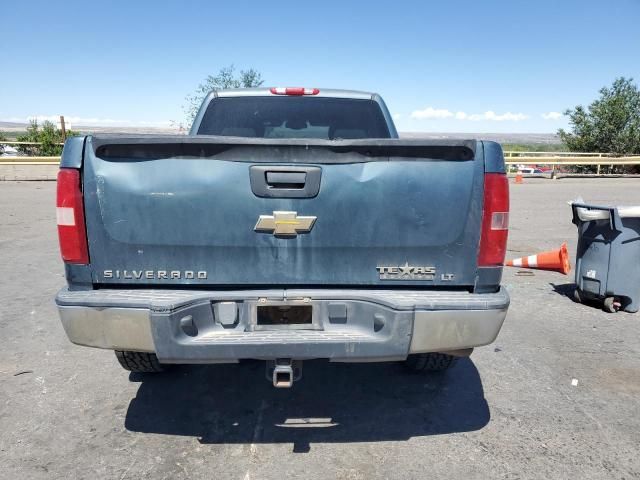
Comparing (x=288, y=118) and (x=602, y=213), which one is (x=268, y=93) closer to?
(x=288, y=118)

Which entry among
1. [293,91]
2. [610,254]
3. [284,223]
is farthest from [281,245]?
[610,254]

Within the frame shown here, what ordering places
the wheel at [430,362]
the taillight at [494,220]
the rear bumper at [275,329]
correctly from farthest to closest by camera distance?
the wheel at [430,362], the taillight at [494,220], the rear bumper at [275,329]

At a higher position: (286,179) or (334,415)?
(286,179)

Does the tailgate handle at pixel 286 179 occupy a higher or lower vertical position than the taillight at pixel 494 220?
higher

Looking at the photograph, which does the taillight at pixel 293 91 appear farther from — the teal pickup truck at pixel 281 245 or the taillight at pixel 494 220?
the taillight at pixel 494 220

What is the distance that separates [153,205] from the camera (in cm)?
250

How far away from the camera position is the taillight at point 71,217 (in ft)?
8.13

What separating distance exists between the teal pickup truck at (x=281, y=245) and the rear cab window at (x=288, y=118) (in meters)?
2.05

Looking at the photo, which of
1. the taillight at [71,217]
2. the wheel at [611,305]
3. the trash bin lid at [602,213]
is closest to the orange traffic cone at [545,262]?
the wheel at [611,305]

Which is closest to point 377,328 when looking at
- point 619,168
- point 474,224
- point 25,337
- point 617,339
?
point 474,224

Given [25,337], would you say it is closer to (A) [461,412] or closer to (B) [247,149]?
(B) [247,149]

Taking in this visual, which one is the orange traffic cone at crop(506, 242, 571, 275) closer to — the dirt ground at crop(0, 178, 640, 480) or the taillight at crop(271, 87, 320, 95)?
the dirt ground at crop(0, 178, 640, 480)

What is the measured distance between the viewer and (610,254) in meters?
5.24

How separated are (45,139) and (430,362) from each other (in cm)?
3202
